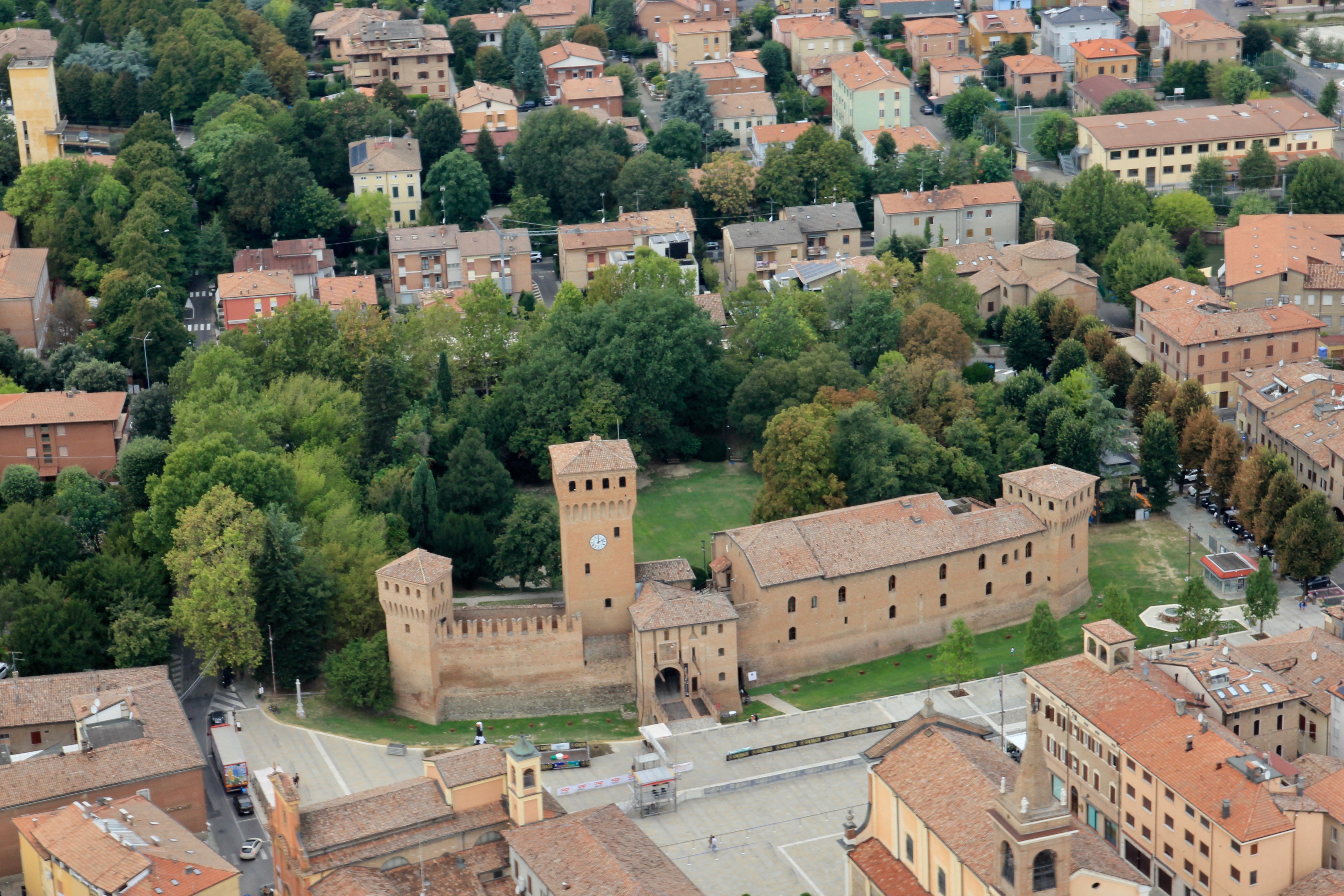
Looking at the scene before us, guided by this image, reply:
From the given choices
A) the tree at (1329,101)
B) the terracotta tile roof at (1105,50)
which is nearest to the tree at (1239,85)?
the tree at (1329,101)

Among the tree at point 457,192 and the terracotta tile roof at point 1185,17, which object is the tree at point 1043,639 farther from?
the terracotta tile roof at point 1185,17

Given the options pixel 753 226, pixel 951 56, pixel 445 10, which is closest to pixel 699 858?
pixel 753 226

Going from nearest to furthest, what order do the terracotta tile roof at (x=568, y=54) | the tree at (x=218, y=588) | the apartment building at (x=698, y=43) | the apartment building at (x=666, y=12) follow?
the tree at (x=218, y=588)
the terracotta tile roof at (x=568, y=54)
the apartment building at (x=698, y=43)
the apartment building at (x=666, y=12)

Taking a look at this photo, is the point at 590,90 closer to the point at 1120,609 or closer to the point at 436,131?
the point at 436,131

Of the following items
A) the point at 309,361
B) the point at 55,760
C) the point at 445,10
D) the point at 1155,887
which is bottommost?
the point at 1155,887

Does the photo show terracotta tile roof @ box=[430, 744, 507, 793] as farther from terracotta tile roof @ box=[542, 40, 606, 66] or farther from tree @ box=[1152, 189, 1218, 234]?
terracotta tile roof @ box=[542, 40, 606, 66]

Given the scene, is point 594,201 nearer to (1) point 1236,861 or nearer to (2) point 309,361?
(2) point 309,361
